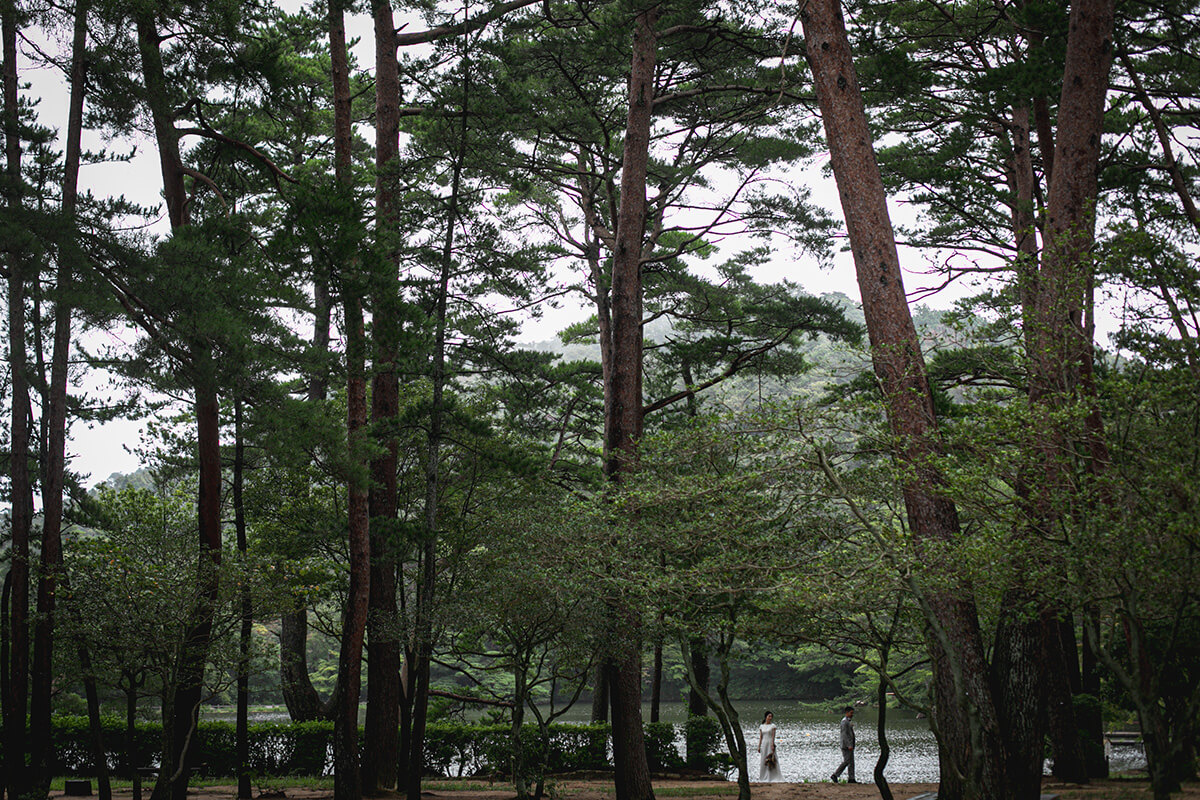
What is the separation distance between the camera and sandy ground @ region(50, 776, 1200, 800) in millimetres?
10273

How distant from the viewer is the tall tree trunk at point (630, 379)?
975cm

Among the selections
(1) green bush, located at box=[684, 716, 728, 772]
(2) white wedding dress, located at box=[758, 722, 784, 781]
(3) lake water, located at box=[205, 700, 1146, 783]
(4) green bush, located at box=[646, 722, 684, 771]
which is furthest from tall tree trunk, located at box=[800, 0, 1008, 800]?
(3) lake water, located at box=[205, 700, 1146, 783]

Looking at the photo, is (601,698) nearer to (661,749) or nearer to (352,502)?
(661,749)

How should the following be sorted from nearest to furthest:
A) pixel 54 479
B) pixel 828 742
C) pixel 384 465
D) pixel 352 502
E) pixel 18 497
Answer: pixel 352 502
pixel 18 497
pixel 54 479
pixel 384 465
pixel 828 742

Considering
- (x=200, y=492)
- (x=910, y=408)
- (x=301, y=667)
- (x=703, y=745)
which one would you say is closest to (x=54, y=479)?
(x=200, y=492)

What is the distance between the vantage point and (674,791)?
1146 cm

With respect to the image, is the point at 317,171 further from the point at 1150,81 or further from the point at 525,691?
the point at 1150,81

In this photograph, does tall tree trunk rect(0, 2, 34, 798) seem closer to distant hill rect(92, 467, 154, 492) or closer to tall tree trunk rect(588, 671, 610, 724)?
tall tree trunk rect(588, 671, 610, 724)

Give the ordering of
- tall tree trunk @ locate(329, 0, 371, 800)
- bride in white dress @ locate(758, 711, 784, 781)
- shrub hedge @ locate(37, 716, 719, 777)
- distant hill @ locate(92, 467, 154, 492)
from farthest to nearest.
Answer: distant hill @ locate(92, 467, 154, 492) → shrub hedge @ locate(37, 716, 719, 777) → bride in white dress @ locate(758, 711, 784, 781) → tall tree trunk @ locate(329, 0, 371, 800)

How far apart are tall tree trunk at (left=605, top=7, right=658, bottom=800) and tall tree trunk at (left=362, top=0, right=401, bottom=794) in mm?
2626

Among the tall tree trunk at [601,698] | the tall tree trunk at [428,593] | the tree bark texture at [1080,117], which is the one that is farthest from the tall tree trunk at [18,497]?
the tree bark texture at [1080,117]

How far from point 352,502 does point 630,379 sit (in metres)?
3.54

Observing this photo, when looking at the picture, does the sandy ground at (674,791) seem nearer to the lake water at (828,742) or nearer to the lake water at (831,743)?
the lake water at (828,742)

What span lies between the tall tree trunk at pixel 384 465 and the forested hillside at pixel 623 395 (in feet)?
0.18
